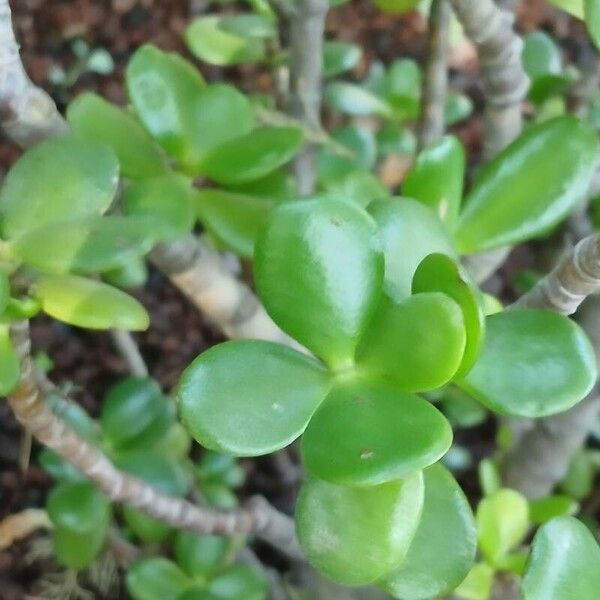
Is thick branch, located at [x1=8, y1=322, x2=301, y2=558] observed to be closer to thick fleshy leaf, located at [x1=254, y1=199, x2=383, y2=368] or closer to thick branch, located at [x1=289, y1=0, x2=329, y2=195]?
thick fleshy leaf, located at [x1=254, y1=199, x2=383, y2=368]

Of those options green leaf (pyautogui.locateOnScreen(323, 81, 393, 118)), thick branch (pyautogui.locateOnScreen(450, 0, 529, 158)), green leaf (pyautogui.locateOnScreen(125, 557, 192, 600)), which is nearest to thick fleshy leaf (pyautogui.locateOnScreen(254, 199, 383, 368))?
thick branch (pyautogui.locateOnScreen(450, 0, 529, 158))

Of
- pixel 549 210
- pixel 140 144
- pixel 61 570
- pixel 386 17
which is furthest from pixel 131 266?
pixel 386 17

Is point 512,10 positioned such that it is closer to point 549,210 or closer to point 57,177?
point 549,210

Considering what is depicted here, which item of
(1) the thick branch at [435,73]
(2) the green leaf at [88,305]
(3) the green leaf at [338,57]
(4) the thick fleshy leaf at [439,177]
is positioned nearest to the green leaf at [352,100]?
(3) the green leaf at [338,57]

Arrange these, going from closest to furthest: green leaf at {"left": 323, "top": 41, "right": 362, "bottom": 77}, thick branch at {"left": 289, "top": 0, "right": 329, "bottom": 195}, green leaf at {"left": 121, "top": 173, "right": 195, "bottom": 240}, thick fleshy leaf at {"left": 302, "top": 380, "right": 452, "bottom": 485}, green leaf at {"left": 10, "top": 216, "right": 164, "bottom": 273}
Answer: thick fleshy leaf at {"left": 302, "top": 380, "right": 452, "bottom": 485}
green leaf at {"left": 10, "top": 216, "right": 164, "bottom": 273}
green leaf at {"left": 121, "top": 173, "right": 195, "bottom": 240}
thick branch at {"left": 289, "top": 0, "right": 329, "bottom": 195}
green leaf at {"left": 323, "top": 41, "right": 362, "bottom": 77}

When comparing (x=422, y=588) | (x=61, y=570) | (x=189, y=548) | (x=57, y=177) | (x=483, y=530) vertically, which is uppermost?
(x=57, y=177)

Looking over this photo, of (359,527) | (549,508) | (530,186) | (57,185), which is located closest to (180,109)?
(57,185)
